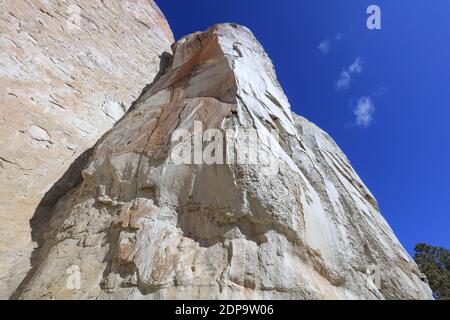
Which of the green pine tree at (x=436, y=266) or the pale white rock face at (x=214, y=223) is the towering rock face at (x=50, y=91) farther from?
the green pine tree at (x=436, y=266)

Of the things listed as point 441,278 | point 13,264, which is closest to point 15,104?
point 13,264

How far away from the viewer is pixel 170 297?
3.36m

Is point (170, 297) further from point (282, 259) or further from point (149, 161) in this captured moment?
point (149, 161)

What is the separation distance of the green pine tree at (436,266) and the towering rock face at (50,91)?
15603 millimetres

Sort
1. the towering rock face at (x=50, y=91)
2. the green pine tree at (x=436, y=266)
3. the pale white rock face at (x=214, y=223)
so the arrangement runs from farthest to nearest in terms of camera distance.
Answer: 1. the green pine tree at (x=436, y=266)
2. the towering rock face at (x=50, y=91)
3. the pale white rock face at (x=214, y=223)

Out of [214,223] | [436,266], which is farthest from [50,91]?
[436,266]

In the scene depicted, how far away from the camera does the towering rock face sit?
18.5 ft

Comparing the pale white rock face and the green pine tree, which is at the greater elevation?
the green pine tree

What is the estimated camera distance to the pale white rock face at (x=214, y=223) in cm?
363

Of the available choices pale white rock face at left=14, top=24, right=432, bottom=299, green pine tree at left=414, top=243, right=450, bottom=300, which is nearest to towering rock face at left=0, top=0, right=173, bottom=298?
pale white rock face at left=14, top=24, right=432, bottom=299

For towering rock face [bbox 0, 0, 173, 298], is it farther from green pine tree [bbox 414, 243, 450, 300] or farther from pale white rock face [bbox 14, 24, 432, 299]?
green pine tree [bbox 414, 243, 450, 300]

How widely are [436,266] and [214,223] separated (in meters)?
17.3

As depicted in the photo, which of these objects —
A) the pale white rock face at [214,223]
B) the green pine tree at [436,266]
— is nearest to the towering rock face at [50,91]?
the pale white rock face at [214,223]

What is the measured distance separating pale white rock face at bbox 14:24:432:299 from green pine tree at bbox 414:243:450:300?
11154mm
